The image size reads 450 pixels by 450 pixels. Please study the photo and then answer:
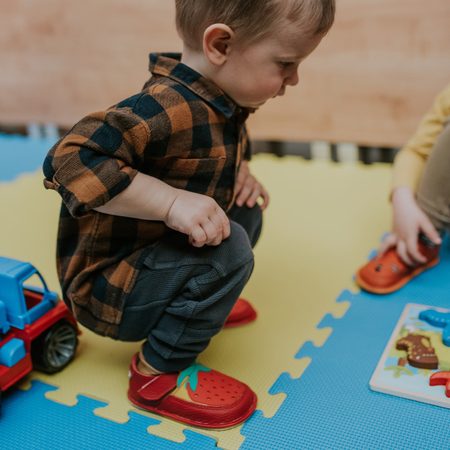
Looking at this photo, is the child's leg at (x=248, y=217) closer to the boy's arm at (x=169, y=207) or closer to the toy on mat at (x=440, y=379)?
the boy's arm at (x=169, y=207)

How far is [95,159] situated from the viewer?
2.09 ft

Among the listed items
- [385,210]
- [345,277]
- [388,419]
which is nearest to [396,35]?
[385,210]

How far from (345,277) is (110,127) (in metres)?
0.57

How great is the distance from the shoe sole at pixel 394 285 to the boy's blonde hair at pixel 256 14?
1.50ft

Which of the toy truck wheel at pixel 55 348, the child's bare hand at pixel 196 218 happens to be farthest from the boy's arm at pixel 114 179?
the toy truck wheel at pixel 55 348

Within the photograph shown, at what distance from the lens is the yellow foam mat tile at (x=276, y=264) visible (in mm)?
828

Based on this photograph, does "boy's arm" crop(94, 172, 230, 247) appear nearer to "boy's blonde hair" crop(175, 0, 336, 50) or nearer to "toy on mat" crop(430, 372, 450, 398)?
"boy's blonde hair" crop(175, 0, 336, 50)

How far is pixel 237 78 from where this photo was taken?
725 millimetres

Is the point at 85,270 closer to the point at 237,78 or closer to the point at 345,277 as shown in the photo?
the point at 237,78

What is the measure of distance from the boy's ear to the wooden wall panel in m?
0.96

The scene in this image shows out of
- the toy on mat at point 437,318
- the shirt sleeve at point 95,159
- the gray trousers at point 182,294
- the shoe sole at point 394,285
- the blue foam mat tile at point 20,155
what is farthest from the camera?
the blue foam mat tile at point 20,155

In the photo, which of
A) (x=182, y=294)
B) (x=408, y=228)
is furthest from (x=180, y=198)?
(x=408, y=228)

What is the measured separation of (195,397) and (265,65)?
0.40m

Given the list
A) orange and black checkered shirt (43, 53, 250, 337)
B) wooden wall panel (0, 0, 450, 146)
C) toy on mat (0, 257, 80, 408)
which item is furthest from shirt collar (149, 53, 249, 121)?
wooden wall panel (0, 0, 450, 146)
